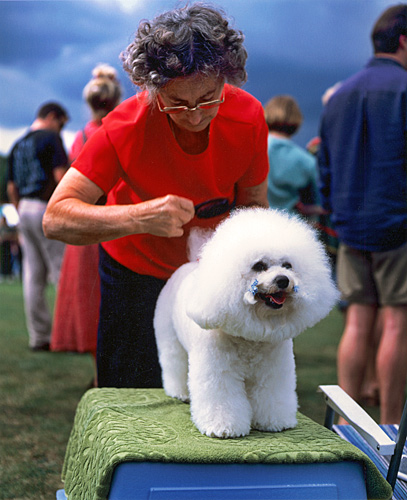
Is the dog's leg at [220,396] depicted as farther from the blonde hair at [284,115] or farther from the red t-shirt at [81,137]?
the blonde hair at [284,115]

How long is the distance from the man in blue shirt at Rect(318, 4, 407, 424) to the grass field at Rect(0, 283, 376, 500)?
464 mm

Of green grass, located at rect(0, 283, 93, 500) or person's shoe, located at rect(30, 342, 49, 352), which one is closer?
green grass, located at rect(0, 283, 93, 500)

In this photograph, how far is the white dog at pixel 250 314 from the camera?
110 cm

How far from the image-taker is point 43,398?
3012 millimetres

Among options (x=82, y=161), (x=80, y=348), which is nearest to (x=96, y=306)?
(x=80, y=348)

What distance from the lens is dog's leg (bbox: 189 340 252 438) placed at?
1.18 m

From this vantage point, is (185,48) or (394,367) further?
(394,367)

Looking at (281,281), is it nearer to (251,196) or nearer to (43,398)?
(251,196)

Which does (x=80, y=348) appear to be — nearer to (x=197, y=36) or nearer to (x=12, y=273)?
(x=197, y=36)

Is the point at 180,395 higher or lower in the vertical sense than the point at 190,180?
lower

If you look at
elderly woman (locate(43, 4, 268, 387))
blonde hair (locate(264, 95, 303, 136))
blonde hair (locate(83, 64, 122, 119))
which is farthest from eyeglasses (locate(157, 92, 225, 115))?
blonde hair (locate(264, 95, 303, 136))

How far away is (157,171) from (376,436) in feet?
2.47

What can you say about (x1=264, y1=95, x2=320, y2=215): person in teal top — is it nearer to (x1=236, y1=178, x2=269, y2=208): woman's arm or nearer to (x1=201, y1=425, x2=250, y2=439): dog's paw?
(x1=236, y1=178, x2=269, y2=208): woman's arm

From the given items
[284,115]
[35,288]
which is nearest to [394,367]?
[284,115]
